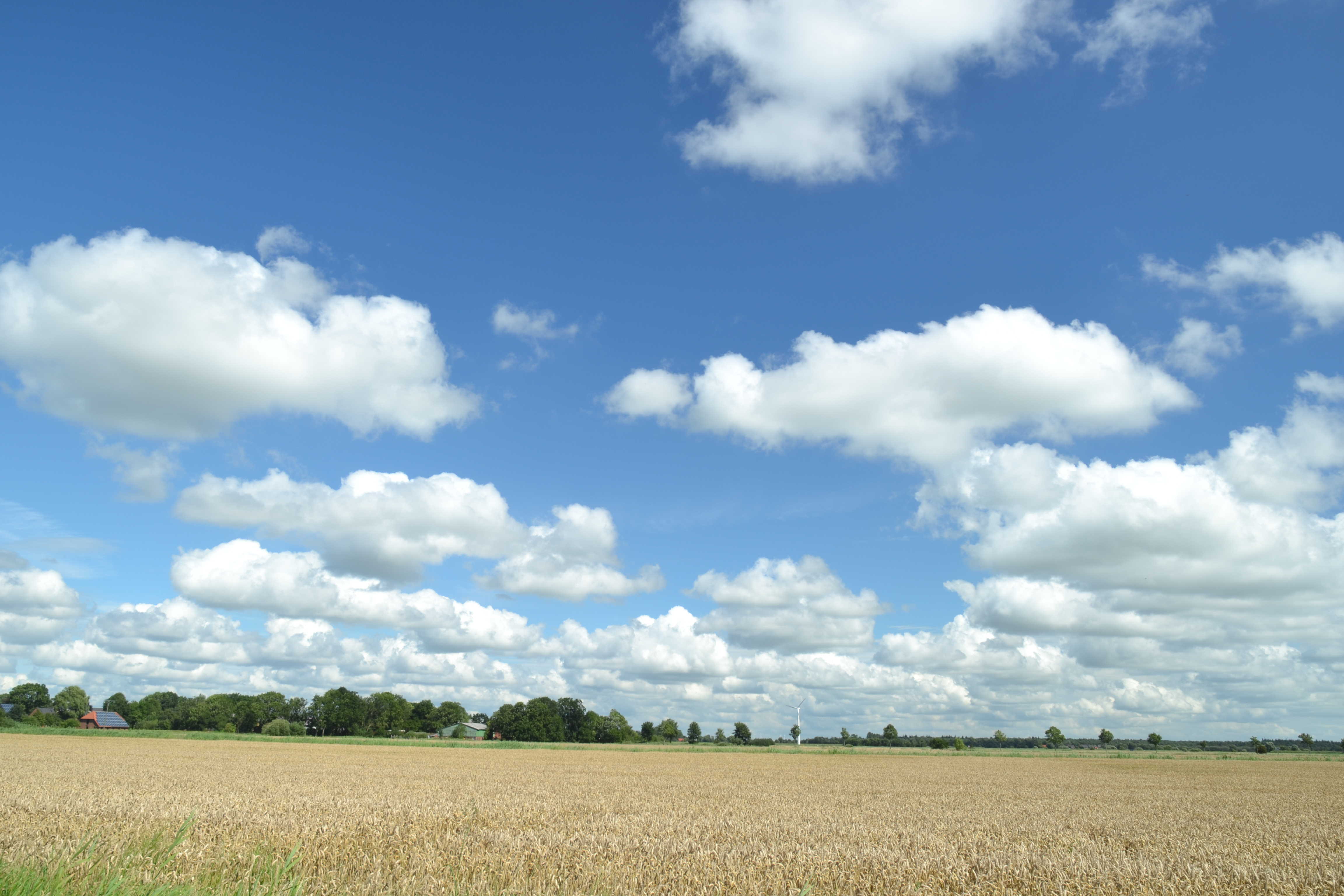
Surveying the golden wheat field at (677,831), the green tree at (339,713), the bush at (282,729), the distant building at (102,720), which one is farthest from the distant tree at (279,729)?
the golden wheat field at (677,831)

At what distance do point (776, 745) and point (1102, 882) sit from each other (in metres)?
135

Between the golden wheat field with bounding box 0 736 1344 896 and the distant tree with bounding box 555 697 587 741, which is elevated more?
the golden wheat field with bounding box 0 736 1344 896

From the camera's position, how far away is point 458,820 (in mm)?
16047

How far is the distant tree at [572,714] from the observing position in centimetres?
17725

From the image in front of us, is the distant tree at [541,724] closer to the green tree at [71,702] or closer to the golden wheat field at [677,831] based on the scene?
the green tree at [71,702]

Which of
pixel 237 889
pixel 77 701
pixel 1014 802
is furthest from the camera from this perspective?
pixel 77 701

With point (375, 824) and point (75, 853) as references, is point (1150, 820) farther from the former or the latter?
point (75, 853)

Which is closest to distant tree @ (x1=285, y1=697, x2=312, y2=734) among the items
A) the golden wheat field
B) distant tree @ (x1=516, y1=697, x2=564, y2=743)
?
distant tree @ (x1=516, y1=697, x2=564, y2=743)

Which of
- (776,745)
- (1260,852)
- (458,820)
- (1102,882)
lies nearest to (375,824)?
(458,820)

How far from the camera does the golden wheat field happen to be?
10.2m

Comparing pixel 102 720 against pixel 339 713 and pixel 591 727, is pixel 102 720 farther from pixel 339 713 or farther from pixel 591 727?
pixel 591 727

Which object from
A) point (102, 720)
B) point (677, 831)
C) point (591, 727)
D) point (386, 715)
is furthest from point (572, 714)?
point (677, 831)

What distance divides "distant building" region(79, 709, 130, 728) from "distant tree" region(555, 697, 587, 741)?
94602mm

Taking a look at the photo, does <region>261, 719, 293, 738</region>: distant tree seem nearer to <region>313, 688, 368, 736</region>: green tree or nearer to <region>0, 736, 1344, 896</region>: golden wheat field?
<region>313, 688, 368, 736</region>: green tree
